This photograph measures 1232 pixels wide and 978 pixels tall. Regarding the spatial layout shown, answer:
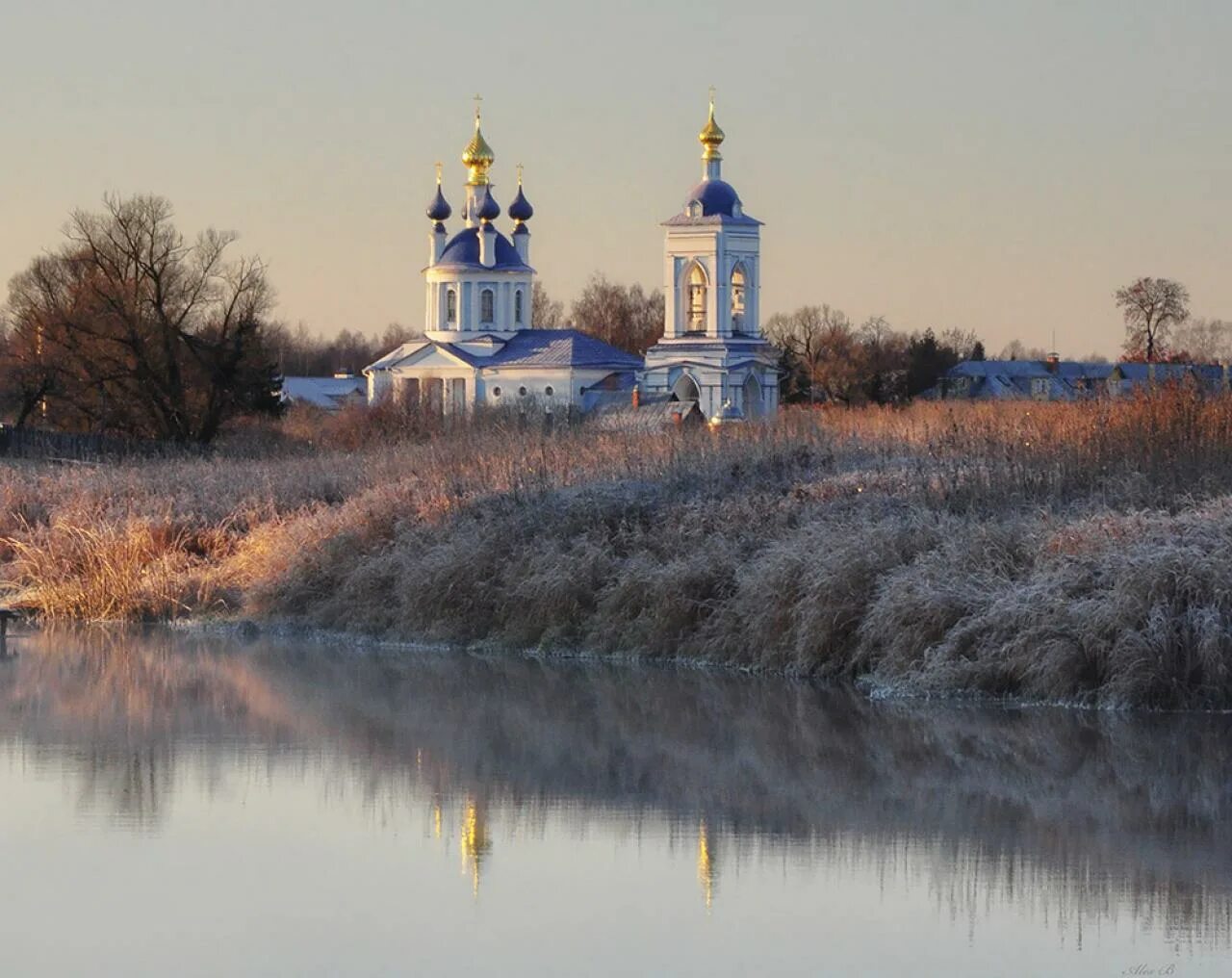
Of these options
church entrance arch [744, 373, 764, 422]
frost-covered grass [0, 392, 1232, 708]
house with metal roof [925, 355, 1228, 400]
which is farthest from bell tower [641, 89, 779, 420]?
frost-covered grass [0, 392, 1232, 708]

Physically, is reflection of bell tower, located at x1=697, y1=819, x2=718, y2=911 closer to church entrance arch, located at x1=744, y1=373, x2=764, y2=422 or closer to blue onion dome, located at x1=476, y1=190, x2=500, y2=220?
church entrance arch, located at x1=744, y1=373, x2=764, y2=422

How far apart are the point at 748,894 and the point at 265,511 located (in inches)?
743

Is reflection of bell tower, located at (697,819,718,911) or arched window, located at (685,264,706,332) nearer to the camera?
reflection of bell tower, located at (697,819,718,911)

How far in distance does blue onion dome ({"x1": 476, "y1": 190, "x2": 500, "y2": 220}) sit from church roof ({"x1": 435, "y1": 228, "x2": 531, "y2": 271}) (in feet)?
2.34

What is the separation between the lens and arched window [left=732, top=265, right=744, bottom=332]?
105750 mm

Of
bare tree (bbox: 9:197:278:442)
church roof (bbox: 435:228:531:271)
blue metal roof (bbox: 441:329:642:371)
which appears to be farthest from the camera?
church roof (bbox: 435:228:531:271)

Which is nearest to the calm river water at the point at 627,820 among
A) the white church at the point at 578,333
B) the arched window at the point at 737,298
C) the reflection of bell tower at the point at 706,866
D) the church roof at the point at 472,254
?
the reflection of bell tower at the point at 706,866

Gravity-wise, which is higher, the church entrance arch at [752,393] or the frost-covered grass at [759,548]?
the church entrance arch at [752,393]

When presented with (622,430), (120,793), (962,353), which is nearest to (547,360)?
(962,353)

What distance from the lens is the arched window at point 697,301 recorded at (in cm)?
10619

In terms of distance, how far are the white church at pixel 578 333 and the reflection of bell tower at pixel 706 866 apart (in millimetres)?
81435

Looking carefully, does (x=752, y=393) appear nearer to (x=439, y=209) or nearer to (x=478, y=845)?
(x=439, y=209)

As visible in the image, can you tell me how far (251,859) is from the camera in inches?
485

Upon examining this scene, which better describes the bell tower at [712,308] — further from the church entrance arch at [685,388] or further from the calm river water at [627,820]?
the calm river water at [627,820]
